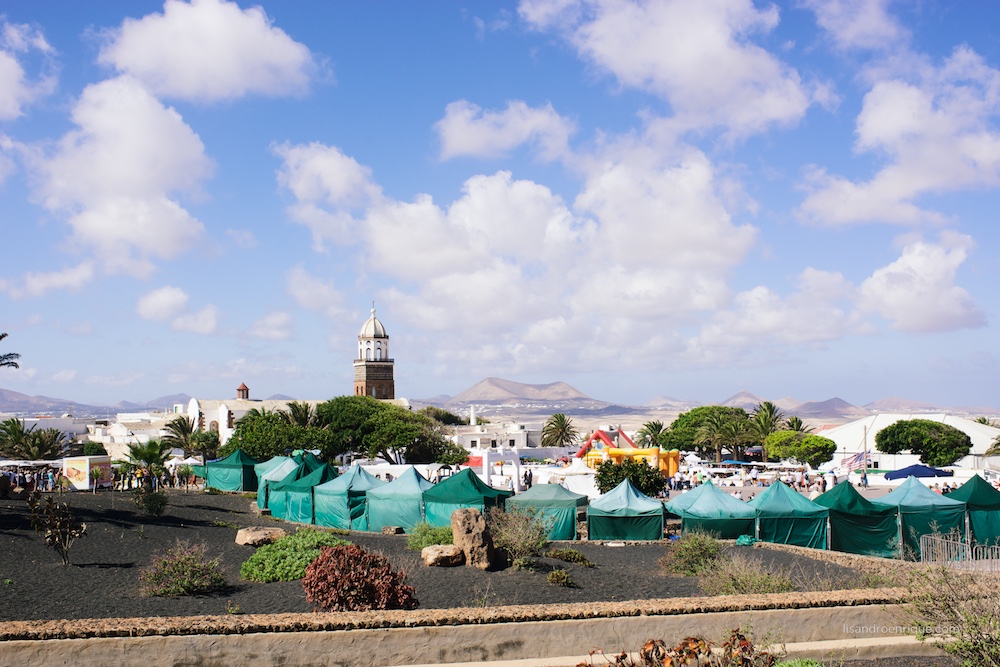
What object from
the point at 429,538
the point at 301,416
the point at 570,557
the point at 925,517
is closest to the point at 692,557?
the point at 570,557

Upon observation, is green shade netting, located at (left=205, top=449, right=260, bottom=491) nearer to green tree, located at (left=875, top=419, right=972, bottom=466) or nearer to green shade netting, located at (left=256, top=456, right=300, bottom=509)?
green shade netting, located at (left=256, top=456, right=300, bottom=509)

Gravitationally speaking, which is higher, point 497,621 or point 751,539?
point 497,621

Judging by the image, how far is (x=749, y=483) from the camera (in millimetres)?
42688

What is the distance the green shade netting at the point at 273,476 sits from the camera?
30.0 m

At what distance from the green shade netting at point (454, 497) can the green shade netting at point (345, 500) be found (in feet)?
7.44

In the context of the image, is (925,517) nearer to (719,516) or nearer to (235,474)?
(719,516)

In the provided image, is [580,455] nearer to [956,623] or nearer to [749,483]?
[749,483]

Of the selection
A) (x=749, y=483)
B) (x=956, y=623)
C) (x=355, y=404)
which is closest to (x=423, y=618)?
(x=956, y=623)

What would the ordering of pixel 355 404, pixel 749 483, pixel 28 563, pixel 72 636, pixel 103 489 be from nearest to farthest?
1. pixel 72 636
2. pixel 28 563
3. pixel 103 489
4. pixel 749 483
5. pixel 355 404

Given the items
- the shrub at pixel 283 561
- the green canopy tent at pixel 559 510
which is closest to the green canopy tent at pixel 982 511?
the green canopy tent at pixel 559 510

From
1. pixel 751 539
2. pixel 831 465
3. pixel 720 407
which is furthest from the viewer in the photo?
pixel 720 407

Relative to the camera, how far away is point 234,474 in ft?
125

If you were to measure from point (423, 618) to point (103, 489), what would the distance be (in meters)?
27.5

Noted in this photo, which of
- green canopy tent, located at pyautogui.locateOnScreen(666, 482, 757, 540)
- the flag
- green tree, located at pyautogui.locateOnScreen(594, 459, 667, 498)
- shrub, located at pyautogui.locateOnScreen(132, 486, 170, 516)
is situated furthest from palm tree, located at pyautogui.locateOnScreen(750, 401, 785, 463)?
shrub, located at pyautogui.locateOnScreen(132, 486, 170, 516)
